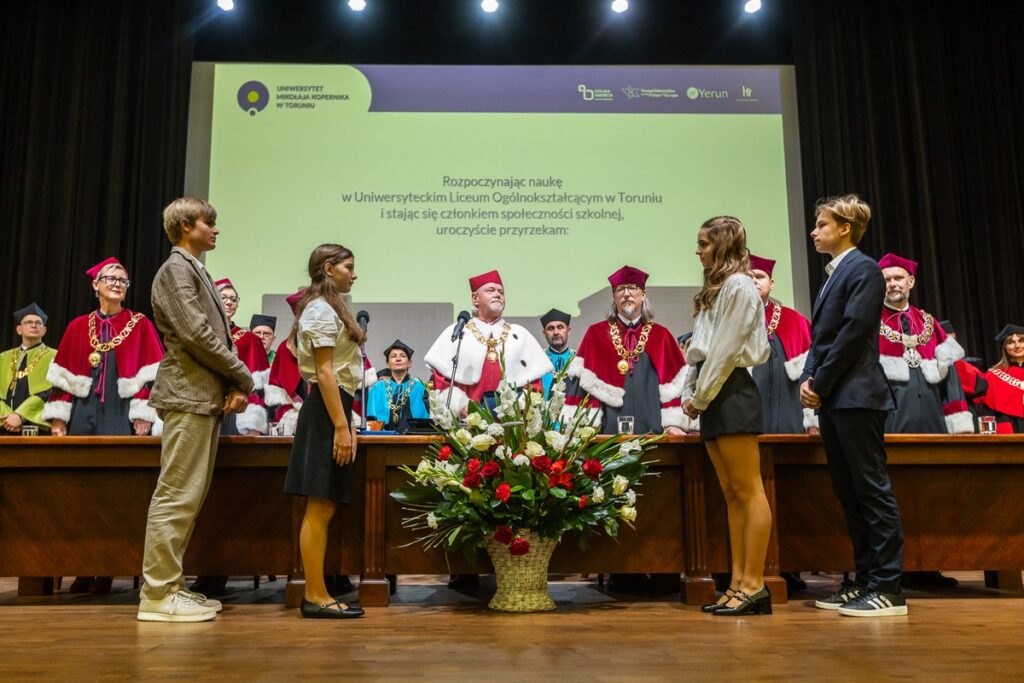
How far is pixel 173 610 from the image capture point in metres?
2.92

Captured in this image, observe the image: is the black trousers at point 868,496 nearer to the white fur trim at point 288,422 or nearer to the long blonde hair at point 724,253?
the long blonde hair at point 724,253

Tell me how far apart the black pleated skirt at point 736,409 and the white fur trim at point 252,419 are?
9.70 ft

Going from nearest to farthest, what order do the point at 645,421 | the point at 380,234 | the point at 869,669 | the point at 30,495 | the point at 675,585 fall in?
the point at 869,669, the point at 30,495, the point at 675,585, the point at 645,421, the point at 380,234

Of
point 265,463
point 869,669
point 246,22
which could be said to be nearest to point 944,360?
point 869,669

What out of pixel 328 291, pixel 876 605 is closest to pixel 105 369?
pixel 328 291

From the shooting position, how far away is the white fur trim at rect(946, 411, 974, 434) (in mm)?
4598

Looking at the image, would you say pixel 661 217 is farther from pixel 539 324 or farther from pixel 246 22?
pixel 246 22

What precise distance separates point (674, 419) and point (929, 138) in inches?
154

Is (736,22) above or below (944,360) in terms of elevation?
above

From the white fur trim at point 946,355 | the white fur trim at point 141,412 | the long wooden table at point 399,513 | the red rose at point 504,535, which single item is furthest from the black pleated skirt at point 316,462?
the white fur trim at point 946,355

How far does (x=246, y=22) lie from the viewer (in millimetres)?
6391

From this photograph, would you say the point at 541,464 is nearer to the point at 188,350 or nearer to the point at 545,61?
the point at 188,350

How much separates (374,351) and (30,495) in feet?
9.18

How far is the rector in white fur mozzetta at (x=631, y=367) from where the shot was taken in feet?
14.4
